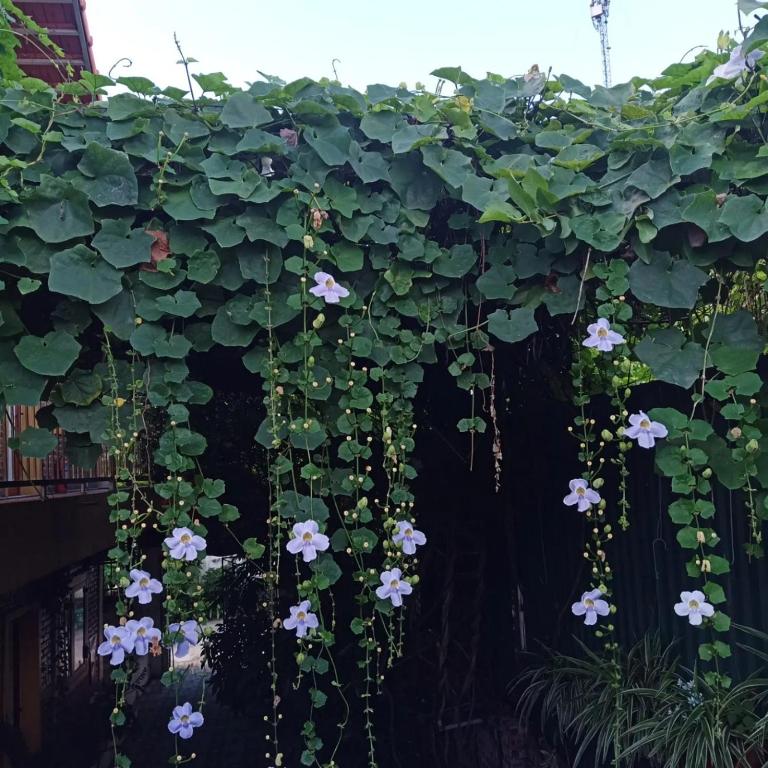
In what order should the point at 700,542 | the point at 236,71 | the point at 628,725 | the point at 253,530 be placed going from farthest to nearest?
the point at 253,530, the point at 628,725, the point at 236,71, the point at 700,542

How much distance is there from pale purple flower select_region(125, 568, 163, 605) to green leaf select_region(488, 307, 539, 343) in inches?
34.5

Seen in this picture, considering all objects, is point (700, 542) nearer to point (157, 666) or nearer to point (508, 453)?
point (508, 453)

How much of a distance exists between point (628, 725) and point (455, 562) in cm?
102

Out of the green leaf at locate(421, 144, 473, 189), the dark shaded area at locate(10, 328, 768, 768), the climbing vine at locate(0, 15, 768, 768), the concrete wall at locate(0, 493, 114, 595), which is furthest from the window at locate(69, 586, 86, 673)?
the green leaf at locate(421, 144, 473, 189)

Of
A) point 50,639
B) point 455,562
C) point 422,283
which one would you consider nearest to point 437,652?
point 455,562

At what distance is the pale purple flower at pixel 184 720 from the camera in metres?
1.55

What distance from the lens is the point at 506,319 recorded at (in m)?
1.61

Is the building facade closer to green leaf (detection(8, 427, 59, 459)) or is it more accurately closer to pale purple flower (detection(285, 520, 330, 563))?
green leaf (detection(8, 427, 59, 459))

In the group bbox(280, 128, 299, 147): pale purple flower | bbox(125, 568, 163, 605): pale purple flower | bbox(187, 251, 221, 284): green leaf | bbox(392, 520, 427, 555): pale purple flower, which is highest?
bbox(280, 128, 299, 147): pale purple flower

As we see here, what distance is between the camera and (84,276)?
1.47m

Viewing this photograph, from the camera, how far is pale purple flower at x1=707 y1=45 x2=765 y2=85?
1562mm

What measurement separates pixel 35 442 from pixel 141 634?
0.45m

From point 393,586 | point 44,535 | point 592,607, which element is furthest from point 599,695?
point 44,535

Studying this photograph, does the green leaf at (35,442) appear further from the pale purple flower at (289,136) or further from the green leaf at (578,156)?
the green leaf at (578,156)
